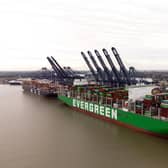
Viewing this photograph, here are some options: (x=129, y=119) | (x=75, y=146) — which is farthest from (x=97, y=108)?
(x=75, y=146)

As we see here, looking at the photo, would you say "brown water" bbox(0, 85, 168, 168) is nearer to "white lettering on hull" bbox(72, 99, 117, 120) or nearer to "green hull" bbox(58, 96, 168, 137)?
"green hull" bbox(58, 96, 168, 137)

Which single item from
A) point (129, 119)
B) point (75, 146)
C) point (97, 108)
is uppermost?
point (97, 108)

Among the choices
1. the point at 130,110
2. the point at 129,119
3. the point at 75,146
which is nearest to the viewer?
the point at 75,146

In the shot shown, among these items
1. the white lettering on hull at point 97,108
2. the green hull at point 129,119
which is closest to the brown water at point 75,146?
the green hull at point 129,119

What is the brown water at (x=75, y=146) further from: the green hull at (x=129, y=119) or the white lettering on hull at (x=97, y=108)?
the white lettering on hull at (x=97, y=108)

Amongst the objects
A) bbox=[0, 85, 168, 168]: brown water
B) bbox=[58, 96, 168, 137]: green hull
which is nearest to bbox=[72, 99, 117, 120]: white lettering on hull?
bbox=[58, 96, 168, 137]: green hull

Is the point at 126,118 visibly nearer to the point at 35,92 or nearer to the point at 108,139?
the point at 108,139

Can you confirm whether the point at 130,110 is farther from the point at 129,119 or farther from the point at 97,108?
the point at 97,108
